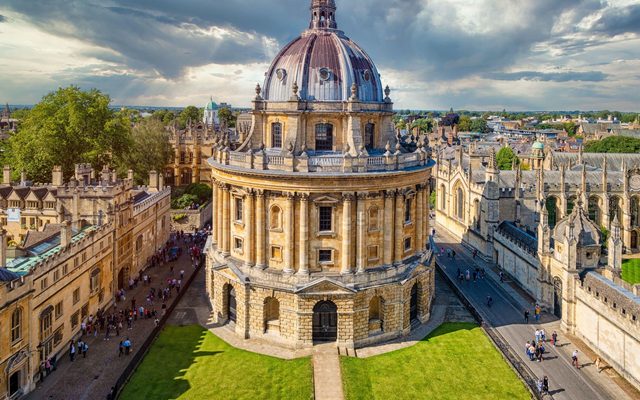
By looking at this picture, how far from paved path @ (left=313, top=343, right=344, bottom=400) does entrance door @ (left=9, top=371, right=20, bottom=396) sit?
16683mm

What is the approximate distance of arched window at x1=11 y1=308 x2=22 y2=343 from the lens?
28.5m

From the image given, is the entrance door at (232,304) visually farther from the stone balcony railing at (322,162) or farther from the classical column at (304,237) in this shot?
the stone balcony railing at (322,162)

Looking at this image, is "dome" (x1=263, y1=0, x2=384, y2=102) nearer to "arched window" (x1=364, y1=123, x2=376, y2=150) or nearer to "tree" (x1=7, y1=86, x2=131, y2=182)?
"arched window" (x1=364, y1=123, x2=376, y2=150)

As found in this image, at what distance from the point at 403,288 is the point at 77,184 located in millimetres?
33596

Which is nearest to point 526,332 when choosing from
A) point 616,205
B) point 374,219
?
point 374,219

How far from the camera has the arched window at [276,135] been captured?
1591 inches

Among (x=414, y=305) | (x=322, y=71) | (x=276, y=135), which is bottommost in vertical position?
(x=414, y=305)

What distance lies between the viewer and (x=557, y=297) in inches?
1672

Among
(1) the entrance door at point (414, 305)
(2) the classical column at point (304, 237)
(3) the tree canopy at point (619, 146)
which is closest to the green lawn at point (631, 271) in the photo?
(1) the entrance door at point (414, 305)

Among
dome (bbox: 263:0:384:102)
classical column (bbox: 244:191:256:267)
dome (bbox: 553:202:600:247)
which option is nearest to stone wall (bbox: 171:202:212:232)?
dome (bbox: 263:0:384:102)

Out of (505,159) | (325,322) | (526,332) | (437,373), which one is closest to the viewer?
(437,373)

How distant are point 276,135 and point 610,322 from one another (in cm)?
2665

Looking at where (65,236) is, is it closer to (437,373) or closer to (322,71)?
(322,71)

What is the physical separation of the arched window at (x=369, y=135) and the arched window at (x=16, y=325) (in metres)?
25.8
